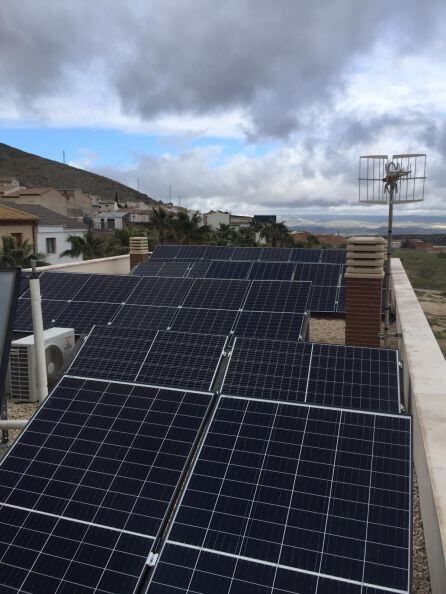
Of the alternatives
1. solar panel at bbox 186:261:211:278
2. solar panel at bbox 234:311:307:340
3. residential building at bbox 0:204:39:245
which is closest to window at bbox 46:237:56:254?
residential building at bbox 0:204:39:245

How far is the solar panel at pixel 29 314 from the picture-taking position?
1255 centimetres

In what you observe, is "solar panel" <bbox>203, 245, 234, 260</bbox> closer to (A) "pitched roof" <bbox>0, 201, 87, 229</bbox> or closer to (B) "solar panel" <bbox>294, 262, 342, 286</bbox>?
(B) "solar panel" <bbox>294, 262, 342, 286</bbox>

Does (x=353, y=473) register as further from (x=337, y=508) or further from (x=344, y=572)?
(x=344, y=572)

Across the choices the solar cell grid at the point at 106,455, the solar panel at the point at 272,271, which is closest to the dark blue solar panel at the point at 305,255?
the solar panel at the point at 272,271

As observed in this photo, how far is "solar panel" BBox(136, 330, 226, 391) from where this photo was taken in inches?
224

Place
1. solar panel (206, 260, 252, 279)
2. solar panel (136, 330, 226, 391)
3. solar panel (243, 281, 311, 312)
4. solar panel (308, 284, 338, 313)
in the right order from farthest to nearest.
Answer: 1. solar panel (206, 260, 252, 279)
2. solar panel (308, 284, 338, 313)
3. solar panel (243, 281, 311, 312)
4. solar panel (136, 330, 226, 391)

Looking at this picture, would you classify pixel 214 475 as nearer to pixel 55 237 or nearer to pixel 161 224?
pixel 161 224

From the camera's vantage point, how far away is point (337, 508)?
4023mm

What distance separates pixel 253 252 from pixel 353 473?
2124 centimetres

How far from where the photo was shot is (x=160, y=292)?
44.5 feet

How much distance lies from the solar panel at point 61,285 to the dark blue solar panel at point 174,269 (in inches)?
191

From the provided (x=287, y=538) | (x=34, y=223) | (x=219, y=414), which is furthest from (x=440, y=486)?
(x=34, y=223)

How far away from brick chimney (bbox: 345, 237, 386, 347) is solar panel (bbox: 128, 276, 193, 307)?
443cm

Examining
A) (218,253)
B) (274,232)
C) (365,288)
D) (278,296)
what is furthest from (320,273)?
(274,232)
